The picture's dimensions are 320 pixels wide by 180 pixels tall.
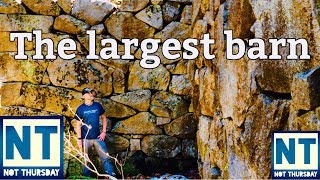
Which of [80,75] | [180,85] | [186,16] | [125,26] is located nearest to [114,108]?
[80,75]

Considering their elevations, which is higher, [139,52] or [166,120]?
[139,52]

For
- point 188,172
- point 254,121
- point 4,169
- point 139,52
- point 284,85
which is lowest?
point 188,172

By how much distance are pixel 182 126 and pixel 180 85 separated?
42 centimetres

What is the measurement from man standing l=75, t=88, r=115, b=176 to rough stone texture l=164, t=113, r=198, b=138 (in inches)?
28.9

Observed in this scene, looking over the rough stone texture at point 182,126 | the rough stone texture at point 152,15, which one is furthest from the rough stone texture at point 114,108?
the rough stone texture at point 152,15

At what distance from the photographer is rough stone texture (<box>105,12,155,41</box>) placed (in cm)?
522

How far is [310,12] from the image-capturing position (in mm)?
2553

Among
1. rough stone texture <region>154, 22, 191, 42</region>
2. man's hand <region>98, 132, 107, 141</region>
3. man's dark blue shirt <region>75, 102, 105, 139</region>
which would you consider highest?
rough stone texture <region>154, 22, 191, 42</region>

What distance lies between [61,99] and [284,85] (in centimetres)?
302

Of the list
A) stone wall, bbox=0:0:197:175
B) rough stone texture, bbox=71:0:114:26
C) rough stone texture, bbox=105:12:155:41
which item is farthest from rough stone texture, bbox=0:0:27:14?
rough stone texture, bbox=105:12:155:41

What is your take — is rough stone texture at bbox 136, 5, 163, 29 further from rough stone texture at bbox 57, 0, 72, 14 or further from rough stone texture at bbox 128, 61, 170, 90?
rough stone texture at bbox 57, 0, 72, 14

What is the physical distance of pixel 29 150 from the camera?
108 inches

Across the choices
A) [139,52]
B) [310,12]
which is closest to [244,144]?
[310,12]

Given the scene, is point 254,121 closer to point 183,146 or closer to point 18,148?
point 18,148
